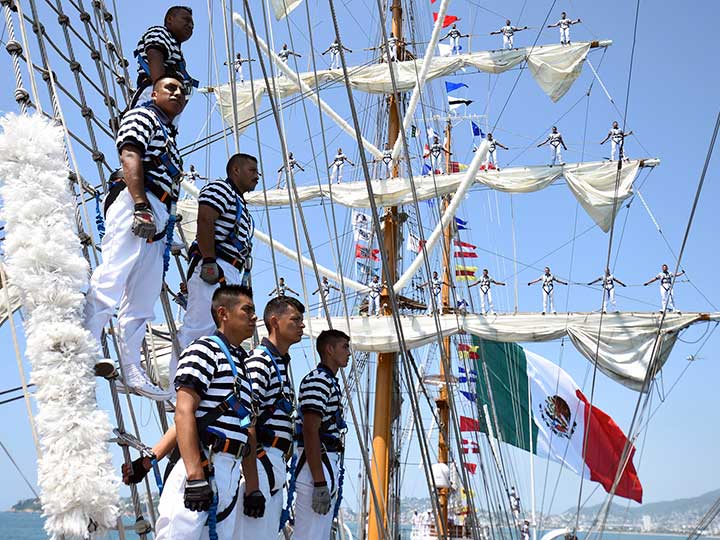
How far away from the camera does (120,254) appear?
2980mm

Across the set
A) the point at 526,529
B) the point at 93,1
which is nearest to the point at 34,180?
the point at 93,1

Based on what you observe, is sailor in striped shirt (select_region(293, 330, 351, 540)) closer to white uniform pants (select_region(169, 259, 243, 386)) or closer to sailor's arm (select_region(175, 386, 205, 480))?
white uniform pants (select_region(169, 259, 243, 386))

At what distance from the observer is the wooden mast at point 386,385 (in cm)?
1120

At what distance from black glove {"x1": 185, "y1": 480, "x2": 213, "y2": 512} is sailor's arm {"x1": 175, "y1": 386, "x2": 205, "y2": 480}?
0.07 feet

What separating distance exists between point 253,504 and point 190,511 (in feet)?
1.31

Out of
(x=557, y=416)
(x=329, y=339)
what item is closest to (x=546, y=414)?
(x=557, y=416)

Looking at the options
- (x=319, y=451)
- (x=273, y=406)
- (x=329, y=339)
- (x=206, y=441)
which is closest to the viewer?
(x=206, y=441)

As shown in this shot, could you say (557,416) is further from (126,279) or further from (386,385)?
(126,279)

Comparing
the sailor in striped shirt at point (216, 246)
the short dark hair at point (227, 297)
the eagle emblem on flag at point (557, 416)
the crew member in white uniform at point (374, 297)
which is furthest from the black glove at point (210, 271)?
the eagle emblem on flag at point (557, 416)

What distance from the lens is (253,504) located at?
9.31 ft

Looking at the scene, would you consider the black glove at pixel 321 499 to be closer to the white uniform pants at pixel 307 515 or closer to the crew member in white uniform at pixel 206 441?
the white uniform pants at pixel 307 515

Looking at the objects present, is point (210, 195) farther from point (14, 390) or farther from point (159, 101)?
point (14, 390)

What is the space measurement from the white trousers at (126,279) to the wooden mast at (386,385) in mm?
6729

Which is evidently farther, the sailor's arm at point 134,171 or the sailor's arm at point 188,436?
the sailor's arm at point 134,171
